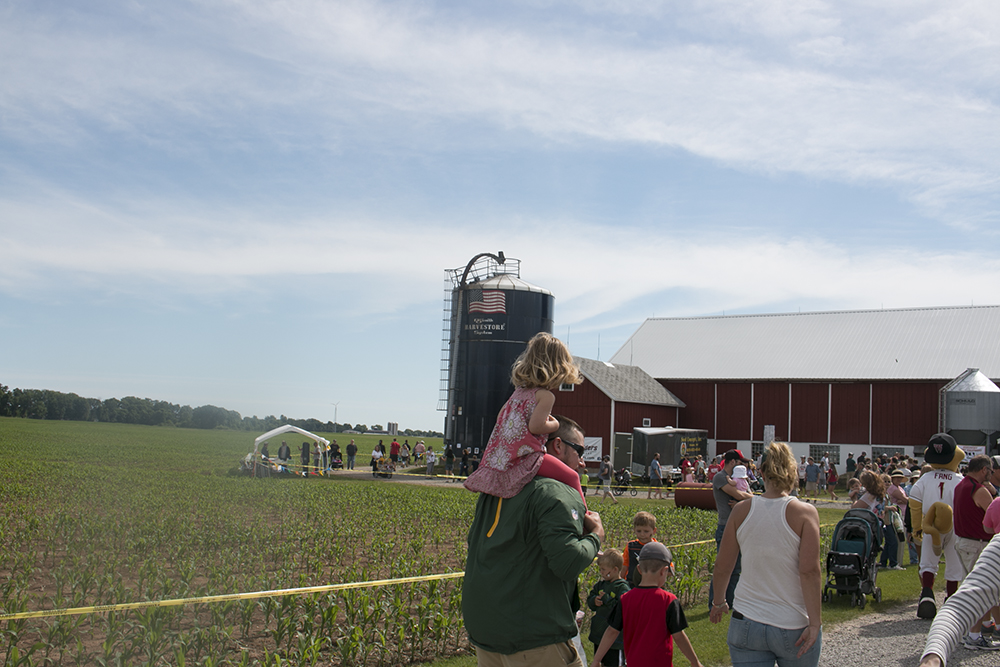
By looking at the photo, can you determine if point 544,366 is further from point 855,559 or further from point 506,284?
point 506,284

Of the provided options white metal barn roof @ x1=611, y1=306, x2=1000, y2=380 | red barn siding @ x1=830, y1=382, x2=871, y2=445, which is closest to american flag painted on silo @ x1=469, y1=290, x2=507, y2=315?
white metal barn roof @ x1=611, y1=306, x2=1000, y2=380

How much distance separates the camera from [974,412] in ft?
121

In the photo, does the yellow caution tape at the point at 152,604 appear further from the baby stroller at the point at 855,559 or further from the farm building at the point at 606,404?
the farm building at the point at 606,404

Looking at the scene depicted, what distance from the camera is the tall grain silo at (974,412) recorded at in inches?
1437

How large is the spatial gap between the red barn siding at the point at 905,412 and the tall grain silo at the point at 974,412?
2406 mm

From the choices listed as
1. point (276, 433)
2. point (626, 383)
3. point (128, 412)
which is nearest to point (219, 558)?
point (128, 412)

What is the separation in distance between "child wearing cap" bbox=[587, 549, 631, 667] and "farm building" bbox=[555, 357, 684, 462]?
32593 mm

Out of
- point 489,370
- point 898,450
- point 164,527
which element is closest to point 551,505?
point 164,527

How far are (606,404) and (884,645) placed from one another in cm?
3215

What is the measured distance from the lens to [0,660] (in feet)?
22.1

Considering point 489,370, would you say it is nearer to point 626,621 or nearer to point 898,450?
point 898,450

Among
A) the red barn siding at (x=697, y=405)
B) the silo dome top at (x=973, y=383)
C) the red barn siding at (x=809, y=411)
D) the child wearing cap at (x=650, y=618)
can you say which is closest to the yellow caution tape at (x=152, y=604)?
the child wearing cap at (x=650, y=618)

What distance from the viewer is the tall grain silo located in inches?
1437

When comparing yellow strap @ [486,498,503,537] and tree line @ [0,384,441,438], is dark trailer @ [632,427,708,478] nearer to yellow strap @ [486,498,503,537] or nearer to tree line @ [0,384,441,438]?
tree line @ [0,384,441,438]
